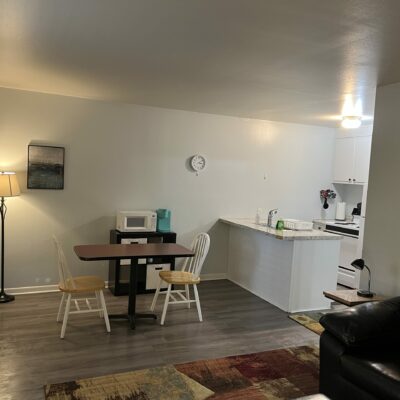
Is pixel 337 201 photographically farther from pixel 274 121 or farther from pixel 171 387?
pixel 171 387

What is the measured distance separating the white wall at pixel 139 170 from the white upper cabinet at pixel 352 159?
26cm

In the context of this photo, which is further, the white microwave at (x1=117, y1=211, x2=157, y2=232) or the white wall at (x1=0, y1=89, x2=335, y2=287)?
the white microwave at (x1=117, y1=211, x2=157, y2=232)

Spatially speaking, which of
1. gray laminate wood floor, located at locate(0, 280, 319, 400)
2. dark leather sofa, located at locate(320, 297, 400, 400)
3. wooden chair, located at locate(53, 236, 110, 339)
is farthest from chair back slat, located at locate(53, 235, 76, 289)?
dark leather sofa, located at locate(320, 297, 400, 400)

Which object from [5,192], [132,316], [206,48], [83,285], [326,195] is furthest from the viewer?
[326,195]

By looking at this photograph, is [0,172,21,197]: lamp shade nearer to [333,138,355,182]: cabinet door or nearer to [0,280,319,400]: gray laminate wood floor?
[0,280,319,400]: gray laminate wood floor

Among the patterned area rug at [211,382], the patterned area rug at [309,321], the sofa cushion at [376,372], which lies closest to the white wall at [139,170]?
the patterned area rug at [309,321]

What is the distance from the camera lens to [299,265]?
181 inches

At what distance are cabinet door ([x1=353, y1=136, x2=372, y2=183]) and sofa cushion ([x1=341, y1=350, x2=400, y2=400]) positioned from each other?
3901 millimetres

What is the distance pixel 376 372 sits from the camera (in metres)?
2.31

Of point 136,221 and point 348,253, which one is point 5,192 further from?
point 348,253

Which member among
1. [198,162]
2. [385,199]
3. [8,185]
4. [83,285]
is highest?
[198,162]

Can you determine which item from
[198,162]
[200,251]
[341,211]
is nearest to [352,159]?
[341,211]

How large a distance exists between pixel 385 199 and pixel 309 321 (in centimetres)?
160

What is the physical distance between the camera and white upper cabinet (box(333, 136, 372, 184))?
598 cm
